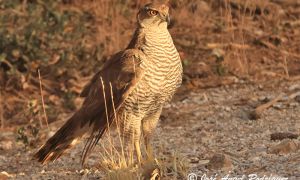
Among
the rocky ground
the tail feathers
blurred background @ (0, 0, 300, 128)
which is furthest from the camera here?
blurred background @ (0, 0, 300, 128)

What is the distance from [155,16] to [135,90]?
30.5 inches

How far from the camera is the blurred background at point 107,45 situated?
1037 centimetres

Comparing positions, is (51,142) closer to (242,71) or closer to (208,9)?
(242,71)

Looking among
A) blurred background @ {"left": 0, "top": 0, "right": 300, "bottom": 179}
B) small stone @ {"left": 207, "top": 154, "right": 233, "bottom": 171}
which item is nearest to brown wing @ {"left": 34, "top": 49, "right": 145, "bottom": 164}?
small stone @ {"left": 207, "top": 154, "right": 233, "bottom": 171}

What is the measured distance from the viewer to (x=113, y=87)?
7117 mm

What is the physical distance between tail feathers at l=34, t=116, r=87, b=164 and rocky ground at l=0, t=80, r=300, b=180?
Answer: 14 cm

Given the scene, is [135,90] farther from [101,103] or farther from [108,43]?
[108,43]

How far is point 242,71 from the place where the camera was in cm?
1053

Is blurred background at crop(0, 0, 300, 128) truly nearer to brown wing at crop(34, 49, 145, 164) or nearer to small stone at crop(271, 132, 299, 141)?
brown wing at crop(34, 49, 145, 164)

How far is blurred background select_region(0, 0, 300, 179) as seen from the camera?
10.4 m

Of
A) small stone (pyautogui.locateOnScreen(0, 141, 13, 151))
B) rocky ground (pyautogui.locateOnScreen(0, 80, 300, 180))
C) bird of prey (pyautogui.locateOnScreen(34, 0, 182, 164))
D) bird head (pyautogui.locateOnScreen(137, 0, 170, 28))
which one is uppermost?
bird head (pyautogui.locateOnScreen(137, 0, 170, 28))

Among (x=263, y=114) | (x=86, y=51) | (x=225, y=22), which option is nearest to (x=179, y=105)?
(x=263, y=114)

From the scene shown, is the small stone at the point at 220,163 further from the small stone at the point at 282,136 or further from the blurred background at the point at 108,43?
the blurred background at the point at 108,43

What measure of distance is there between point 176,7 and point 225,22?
86 cm
